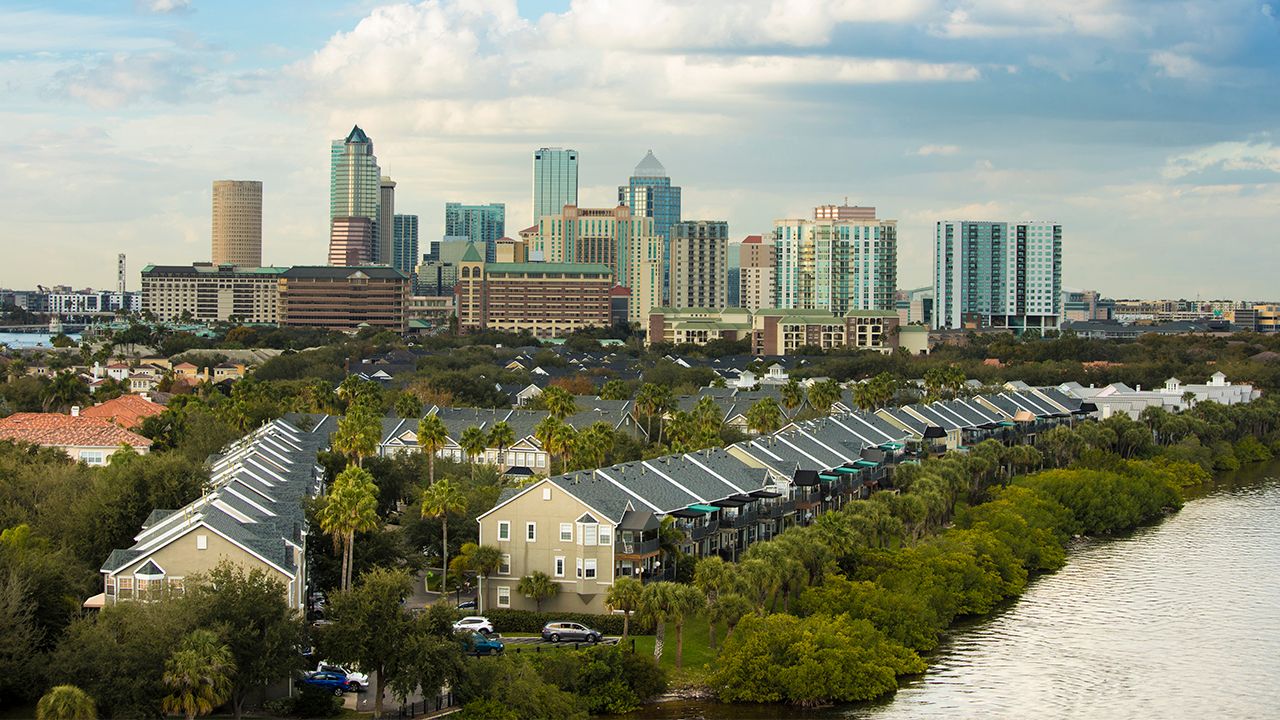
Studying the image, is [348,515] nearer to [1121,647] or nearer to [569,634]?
[569,634]

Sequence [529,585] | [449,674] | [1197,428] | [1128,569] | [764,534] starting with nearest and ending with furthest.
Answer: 1. [449,674]
2. [529,585]
3. [764,534]
4. [1128,569]
5. [1197,428]

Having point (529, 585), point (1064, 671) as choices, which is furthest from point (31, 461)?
point (1064, 671)

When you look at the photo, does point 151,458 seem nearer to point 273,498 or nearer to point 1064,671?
point 273,498

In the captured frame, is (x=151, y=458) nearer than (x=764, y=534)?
Yes

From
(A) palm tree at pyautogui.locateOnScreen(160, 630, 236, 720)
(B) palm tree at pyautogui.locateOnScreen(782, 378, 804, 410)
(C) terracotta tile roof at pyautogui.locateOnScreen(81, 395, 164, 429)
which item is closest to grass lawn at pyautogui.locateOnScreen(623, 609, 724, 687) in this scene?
(A) palm tree at pyautogui.locateOnScreen(160, 630, 236, 720)

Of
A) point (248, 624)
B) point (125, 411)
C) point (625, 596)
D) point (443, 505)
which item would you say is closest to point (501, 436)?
point (443, 505)
